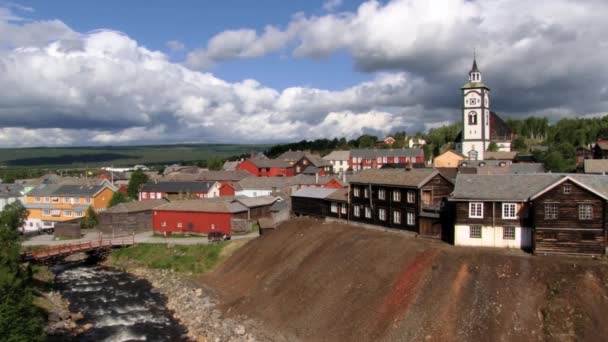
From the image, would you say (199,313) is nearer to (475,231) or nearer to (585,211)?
(475,231)

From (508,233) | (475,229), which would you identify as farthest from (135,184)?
(508,233)

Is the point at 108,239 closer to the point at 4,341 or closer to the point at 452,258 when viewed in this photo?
the point at 4,341

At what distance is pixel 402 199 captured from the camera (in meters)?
43.6

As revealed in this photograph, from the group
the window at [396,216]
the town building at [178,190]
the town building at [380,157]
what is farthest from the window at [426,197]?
the town building at [380,157]

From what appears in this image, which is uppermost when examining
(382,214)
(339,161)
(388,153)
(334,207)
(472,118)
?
(472,118)

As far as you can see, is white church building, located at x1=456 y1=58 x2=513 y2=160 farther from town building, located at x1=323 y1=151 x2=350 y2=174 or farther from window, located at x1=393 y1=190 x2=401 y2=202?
window, located at x1=393 y1=190 x2=401 y2=202

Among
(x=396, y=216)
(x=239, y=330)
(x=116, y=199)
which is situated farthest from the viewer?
(x=116, y=199)

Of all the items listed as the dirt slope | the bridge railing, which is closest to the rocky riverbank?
the dirt slope

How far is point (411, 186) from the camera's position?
42.3 meters

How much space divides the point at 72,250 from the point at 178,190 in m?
32.4

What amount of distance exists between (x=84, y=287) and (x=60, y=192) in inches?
1659

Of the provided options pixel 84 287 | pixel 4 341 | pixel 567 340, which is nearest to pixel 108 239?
pixel 84 287

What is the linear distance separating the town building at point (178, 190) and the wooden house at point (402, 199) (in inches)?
1553

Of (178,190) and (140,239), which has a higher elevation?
(178,190)
